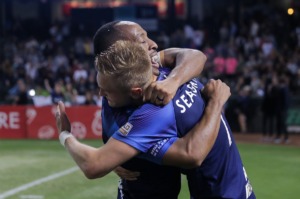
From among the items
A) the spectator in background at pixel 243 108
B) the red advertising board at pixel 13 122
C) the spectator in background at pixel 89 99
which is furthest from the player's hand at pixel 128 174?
the spectator in background at pixel 243 108

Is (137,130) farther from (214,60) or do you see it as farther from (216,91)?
(214,60)

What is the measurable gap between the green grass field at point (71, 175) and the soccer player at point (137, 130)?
603 cm

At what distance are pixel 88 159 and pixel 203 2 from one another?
26.9m

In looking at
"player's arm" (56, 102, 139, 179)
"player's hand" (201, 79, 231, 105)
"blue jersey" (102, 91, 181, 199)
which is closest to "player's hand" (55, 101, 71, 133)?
"blue jersey" (102, 91, 181, 199)

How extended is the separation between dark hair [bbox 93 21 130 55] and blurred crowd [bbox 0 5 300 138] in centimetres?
1364

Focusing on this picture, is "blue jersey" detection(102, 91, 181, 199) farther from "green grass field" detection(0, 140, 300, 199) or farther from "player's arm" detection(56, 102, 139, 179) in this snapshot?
"green grass field" detection(0, 140, 300, 199)

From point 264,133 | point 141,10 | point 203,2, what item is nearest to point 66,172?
point 264,133

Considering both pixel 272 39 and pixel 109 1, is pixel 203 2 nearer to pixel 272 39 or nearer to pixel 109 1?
pixel 109 1

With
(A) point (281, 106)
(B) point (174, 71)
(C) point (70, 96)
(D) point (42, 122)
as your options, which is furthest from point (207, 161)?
(C) point (70, 96)

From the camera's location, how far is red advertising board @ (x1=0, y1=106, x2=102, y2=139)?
1688 centimetres

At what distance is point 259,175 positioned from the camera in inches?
444

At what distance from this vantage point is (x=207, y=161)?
303 cm

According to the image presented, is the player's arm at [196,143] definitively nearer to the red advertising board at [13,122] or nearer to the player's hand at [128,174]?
the player's hand at [128,174]

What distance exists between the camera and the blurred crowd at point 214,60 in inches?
738
